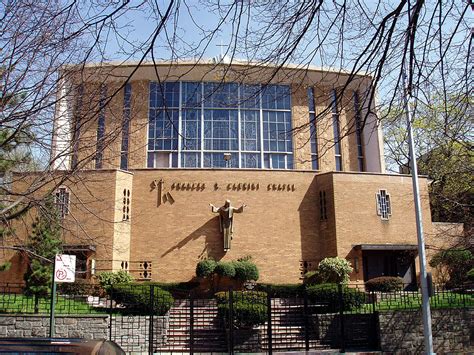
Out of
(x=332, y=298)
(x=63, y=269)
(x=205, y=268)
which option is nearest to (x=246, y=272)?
(x=205, y=268)

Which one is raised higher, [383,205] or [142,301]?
[383,205]

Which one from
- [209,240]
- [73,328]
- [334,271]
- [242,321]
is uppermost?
[209,240]

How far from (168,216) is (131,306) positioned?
11087 mm

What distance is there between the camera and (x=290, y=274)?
1163 inches

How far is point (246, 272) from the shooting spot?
1081 inches

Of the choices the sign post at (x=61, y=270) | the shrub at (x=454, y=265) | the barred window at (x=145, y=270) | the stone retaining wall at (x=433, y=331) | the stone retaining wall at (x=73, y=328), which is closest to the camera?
the sign post at (x=61, y=270)

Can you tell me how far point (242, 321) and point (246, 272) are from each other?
10.6 metres

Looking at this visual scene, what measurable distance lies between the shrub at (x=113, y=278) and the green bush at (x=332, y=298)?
1034 centimetres

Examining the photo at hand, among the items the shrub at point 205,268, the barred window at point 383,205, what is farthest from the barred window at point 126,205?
the barred window at point 383,205

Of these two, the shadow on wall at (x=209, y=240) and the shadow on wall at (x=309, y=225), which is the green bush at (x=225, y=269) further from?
the shadow on wall at (x=309, y=225)

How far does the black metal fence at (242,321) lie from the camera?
16625 millimetres

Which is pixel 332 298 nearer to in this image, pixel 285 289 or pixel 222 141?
pixel 285 289

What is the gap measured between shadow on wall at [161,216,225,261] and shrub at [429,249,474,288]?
1130cm

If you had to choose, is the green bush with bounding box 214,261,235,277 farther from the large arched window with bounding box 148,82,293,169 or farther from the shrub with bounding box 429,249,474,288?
the shrub with bounding box 429,249,474,288
